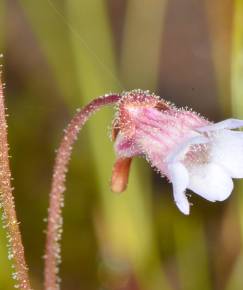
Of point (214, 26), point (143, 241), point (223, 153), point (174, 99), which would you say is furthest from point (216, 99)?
point (223, 153)

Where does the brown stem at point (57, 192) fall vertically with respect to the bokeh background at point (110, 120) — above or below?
below

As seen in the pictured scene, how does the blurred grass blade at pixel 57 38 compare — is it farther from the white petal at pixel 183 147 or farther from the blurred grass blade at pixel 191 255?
the white petal at pixel 183 147

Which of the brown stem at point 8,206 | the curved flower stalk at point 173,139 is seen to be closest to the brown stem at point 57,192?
the curved flower stalk at point 173,139

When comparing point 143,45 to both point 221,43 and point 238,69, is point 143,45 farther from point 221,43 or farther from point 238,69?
point 238,69

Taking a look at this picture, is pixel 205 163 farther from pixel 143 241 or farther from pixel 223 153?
pixel 143 241

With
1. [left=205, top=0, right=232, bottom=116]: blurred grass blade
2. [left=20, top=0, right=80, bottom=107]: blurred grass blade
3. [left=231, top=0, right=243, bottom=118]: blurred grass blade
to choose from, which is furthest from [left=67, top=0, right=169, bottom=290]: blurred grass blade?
[left=205, top=0, right=232, bottom=116]: blurred grass blade

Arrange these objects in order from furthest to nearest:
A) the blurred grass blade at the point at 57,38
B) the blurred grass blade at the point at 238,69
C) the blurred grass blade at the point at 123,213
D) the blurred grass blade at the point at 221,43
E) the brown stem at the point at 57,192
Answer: the blurred grass blade at the point at 221,43
the blurred grass blade at the point at 57,38
the blurred grass blade at the point at 123,213
the blurred grass blade at the point at 238,69
the brown stem at the point at 57,192

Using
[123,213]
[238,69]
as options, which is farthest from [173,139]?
[123,213]
